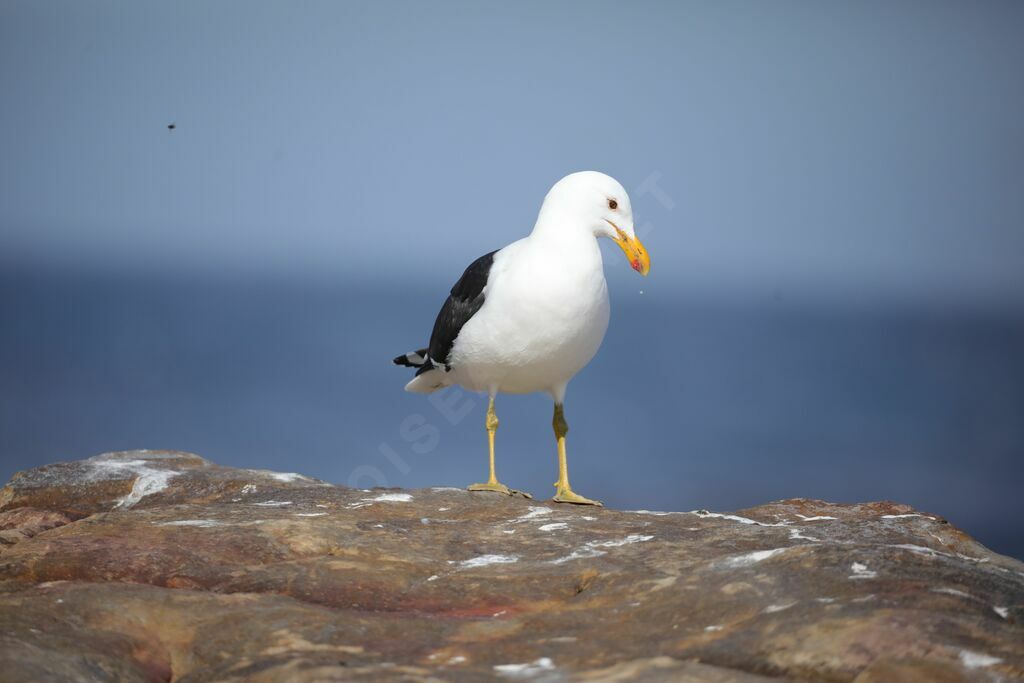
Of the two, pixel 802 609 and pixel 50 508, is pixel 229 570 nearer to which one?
pixel 802 609

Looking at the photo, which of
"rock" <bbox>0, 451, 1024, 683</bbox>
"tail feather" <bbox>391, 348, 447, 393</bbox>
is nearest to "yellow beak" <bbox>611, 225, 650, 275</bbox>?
"tail feather" <bbox>391, 348, 447, 393</bbox>

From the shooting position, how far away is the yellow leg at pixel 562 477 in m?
6.64

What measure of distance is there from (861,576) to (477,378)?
4104mm

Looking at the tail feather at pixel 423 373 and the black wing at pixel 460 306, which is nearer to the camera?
the black wing at pixel 460 306

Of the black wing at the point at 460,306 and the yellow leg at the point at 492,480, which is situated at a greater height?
the black wing at the point at 460,306

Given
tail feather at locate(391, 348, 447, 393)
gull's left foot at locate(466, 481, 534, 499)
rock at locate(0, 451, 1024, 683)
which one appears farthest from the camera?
tail feather at locate(391, 348, 447, 393)

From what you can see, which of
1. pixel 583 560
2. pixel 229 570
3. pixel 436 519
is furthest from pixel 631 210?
pixel 229 570

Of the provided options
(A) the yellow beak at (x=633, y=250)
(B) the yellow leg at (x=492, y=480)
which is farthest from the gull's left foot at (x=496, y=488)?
(A) the yellow beak at (x=633, y=250)

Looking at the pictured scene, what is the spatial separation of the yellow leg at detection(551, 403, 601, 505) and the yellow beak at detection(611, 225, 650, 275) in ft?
3.94

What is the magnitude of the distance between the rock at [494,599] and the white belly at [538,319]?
1610mm

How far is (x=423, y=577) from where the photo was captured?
4.02 m

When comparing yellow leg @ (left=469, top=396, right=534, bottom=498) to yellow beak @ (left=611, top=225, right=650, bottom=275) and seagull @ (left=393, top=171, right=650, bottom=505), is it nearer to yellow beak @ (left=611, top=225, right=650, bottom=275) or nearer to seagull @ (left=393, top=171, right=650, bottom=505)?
seagull @ (left=393, top=171, right=650, bottom=505)

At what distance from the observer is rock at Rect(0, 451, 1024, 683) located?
2.88 meters

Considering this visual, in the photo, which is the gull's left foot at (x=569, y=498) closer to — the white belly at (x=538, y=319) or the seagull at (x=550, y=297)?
the seagull at (x=550, y=297)
